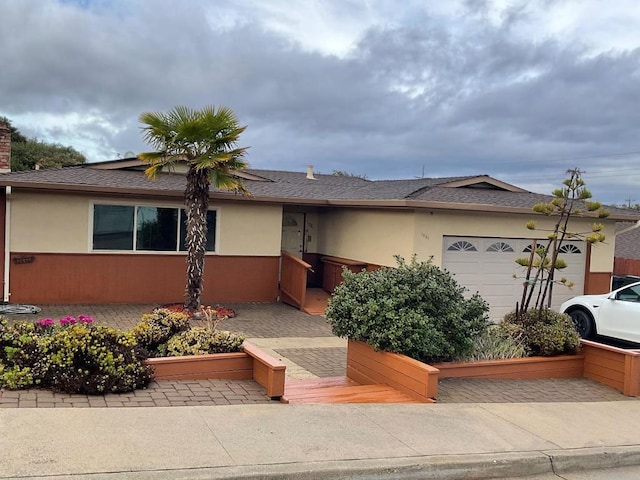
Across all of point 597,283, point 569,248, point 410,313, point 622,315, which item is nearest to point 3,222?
point 410,313

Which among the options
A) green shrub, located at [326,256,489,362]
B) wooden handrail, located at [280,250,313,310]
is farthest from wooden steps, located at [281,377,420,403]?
wooden handrail, located at [280,250,313,310]

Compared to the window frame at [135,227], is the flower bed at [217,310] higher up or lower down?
lower down

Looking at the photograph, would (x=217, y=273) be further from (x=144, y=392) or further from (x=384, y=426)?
(x=384, y=426)

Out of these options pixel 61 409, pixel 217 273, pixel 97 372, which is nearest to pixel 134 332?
pixel 97 372

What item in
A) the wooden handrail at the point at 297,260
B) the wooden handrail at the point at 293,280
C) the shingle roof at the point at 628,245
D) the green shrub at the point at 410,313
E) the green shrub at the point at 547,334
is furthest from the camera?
the shingle roof at the point at 628,245

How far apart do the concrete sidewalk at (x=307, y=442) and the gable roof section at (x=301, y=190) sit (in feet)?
23.7

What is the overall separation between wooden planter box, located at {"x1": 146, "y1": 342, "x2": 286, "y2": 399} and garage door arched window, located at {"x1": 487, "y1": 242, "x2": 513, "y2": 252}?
341 inches

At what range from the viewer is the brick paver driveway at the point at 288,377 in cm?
595

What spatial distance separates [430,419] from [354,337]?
215 cm

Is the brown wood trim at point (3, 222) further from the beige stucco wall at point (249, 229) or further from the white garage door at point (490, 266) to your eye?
the white garage door at point (490, 266)

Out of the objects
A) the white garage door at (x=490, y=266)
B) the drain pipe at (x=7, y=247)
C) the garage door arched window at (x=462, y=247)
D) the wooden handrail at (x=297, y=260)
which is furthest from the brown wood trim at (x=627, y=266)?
the drain pipe at (x=7, y=247)

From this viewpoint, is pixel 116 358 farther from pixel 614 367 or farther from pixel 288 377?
pixel 614 367

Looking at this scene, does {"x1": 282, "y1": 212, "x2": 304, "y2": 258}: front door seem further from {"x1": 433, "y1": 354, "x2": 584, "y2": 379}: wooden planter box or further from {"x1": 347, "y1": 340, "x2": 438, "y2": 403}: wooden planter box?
{"x1": 433, "y1": 354, "x2": 584, "y2": 379}: wooden planter box

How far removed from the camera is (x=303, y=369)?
359 inches
